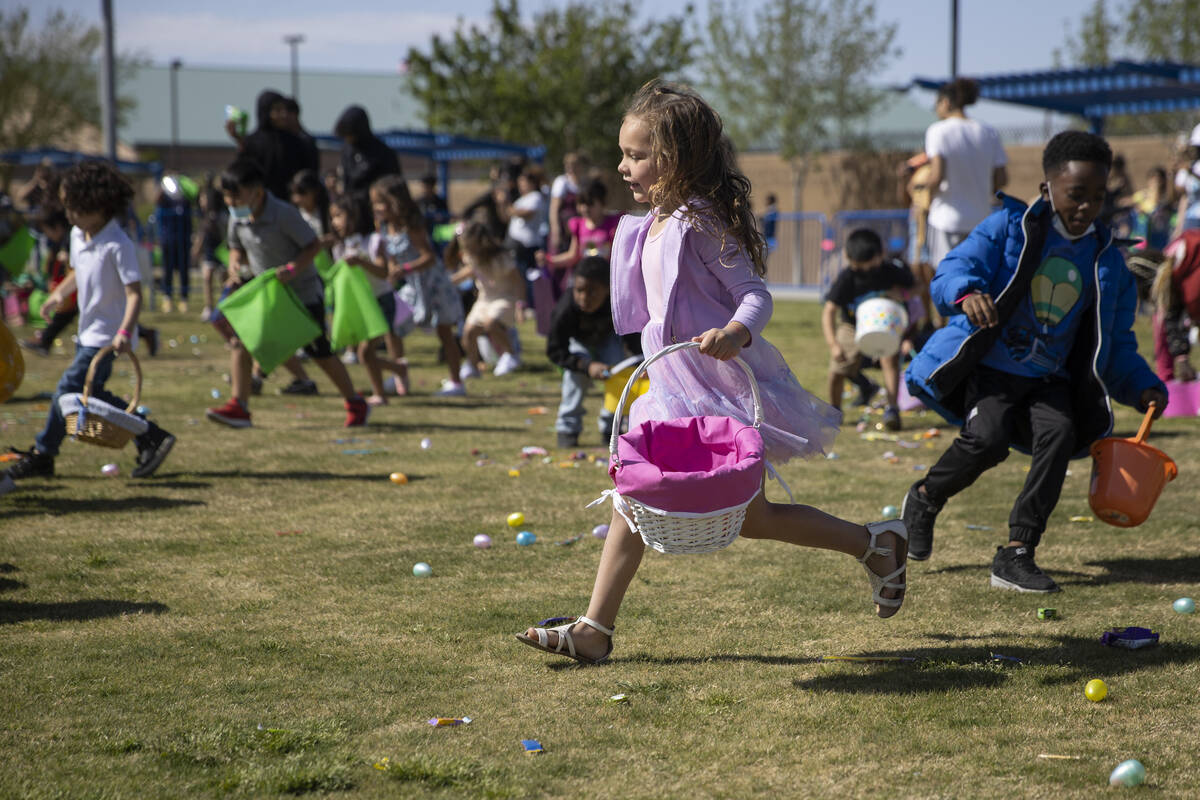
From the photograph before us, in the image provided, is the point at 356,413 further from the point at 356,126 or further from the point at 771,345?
the point at 771,345

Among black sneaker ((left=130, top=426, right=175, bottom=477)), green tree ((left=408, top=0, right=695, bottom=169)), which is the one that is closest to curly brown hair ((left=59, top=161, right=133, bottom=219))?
black sneaker ((left=130, top=426, right=175, bottom=477))

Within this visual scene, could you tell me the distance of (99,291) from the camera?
6.22 meters

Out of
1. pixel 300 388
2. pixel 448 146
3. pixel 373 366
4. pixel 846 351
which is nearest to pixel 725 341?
pixel 846 351

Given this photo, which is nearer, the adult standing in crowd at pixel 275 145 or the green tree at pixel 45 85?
the adult standing in crowd at pixel 275 145

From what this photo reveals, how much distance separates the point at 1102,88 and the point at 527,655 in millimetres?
13991

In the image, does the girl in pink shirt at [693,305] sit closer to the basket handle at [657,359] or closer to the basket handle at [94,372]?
the basket handle at [657,359]

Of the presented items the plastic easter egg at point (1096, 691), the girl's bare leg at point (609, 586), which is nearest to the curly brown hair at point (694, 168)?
the girl's bare leg at point (609, 586)

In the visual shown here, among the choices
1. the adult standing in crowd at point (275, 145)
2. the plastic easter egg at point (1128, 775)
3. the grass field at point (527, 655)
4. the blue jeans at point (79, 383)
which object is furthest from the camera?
the adult standing in crowd at point (275, 145)

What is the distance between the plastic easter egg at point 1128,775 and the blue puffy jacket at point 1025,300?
187cm

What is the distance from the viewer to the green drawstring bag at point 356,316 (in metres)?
9.02

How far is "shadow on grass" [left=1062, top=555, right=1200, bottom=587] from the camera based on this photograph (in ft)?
14.7

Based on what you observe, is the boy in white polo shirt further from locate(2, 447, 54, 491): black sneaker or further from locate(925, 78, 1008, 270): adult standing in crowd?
locate(925, 78, 1008, 270): adult standing in crowd

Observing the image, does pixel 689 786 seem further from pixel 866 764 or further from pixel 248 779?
pixel 248 779

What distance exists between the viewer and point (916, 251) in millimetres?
9656
